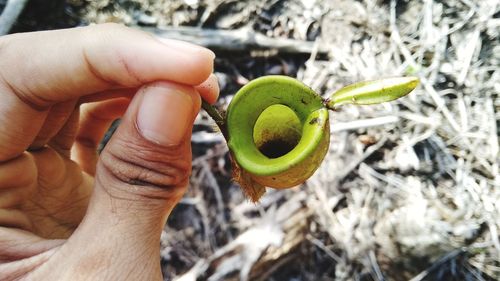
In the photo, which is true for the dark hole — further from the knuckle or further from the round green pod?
the knuckle

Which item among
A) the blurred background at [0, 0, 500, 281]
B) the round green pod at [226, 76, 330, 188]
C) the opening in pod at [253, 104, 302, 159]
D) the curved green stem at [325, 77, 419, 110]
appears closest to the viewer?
the curved green stem at [325, 77, 419, 110]

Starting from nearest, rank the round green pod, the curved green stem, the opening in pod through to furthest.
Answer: the curved green stem → the round green pod → the opening in pod

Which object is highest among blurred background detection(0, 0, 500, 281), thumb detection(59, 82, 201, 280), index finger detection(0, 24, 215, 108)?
index finger detection(0, 24, 215, 108)

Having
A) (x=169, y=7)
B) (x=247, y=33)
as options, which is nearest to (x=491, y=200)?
(x=247, y=33)

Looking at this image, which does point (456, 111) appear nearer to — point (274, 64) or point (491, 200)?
point (491, 200)

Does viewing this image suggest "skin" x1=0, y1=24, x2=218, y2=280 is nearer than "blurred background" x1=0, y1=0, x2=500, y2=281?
Yes

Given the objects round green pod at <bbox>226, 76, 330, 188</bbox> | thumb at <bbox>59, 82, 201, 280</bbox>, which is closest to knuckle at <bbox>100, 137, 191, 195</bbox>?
thumb at <bbox>59, 82, 201, 280</bbox>
